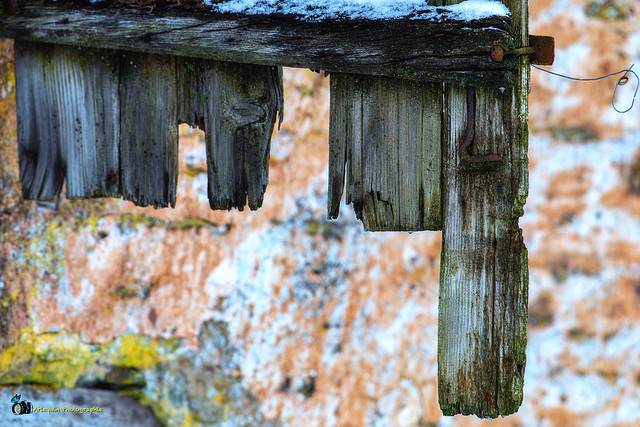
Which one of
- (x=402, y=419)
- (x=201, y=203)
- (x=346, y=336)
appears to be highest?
(x=201, y=203)

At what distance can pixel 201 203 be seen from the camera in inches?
99.1

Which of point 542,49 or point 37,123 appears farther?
point 37,123

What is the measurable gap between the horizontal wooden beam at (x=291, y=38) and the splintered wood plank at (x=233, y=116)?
0.07 metres

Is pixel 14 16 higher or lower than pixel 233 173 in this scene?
higher

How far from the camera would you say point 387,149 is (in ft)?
3.78

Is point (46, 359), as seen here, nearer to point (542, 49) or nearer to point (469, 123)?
point (469, 123)

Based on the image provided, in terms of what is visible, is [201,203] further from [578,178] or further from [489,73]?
[578,178]

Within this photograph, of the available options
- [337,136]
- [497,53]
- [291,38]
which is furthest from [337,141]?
Answer: [497,53]

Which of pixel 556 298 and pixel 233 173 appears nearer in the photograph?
pixel 233 173

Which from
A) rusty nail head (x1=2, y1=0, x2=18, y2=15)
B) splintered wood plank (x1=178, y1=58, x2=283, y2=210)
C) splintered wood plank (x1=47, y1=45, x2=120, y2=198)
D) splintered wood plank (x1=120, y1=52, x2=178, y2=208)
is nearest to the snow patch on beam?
splintered wood plank (x1=178, y1=58, x2=283, y2=210)

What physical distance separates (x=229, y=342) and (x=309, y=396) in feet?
1.79

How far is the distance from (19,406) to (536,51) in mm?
2585

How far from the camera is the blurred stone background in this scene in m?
2.28

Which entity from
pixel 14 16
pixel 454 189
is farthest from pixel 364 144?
pixel 14 16
